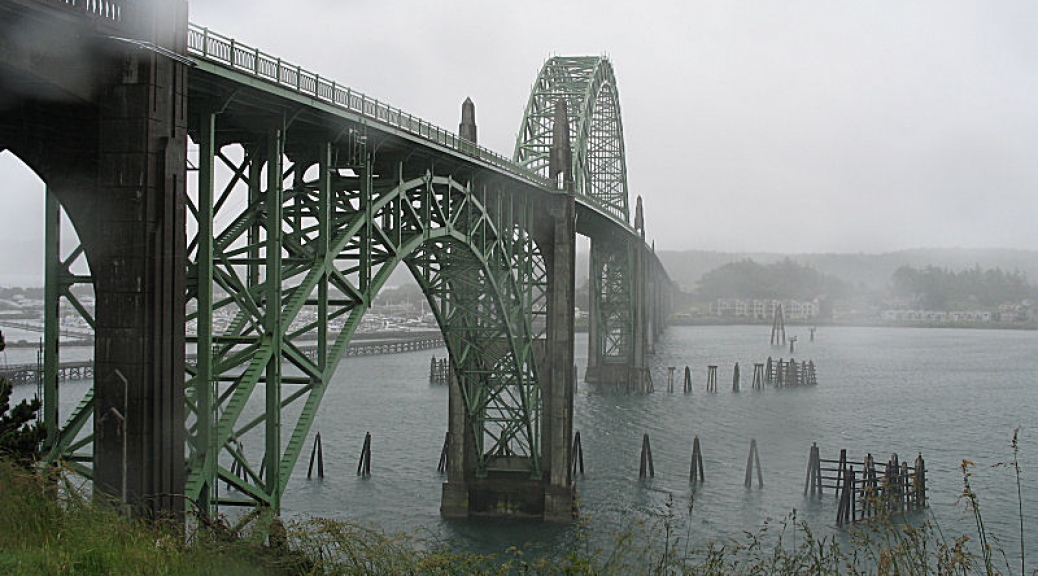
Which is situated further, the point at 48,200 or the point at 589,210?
the point at 589,210

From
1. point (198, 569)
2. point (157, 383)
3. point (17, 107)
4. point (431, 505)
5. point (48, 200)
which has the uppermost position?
point (17, 107)

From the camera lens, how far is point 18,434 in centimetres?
1167

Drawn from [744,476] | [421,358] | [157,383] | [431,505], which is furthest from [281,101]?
[421,358]

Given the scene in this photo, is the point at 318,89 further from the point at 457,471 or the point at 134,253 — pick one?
the point at 457,471

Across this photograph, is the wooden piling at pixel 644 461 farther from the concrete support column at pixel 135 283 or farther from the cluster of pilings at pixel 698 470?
the concrete support column at pixel 135 283

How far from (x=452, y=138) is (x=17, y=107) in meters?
12.6

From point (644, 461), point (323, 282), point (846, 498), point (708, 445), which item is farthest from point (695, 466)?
point (323, 282)

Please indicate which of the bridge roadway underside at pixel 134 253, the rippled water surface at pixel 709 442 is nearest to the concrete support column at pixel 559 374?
the rippled water surface at pixel 709 442

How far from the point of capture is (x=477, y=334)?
96.4ft

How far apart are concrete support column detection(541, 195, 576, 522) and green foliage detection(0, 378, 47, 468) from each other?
19.5 metres

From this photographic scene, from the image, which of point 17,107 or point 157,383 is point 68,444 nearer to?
point 157,383

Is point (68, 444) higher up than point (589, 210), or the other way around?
point (589, 210)

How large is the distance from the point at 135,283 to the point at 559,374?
67.2 feet

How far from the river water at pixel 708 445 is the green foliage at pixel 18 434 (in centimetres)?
511
